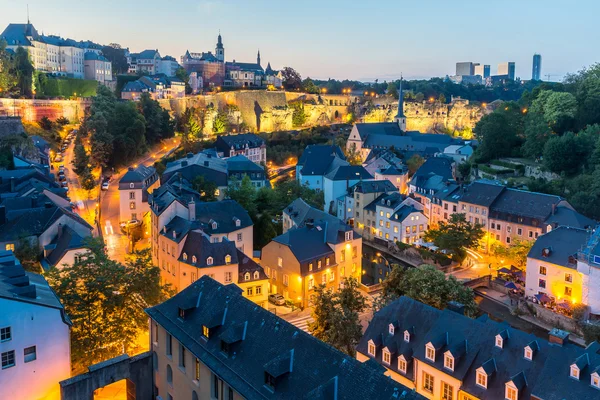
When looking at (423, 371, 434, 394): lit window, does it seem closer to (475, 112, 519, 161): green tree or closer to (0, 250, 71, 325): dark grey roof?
(0, 250, 71, 325): dark grey roof

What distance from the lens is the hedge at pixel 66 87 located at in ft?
206

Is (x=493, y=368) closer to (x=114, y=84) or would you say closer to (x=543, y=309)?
(x=543, y=309)

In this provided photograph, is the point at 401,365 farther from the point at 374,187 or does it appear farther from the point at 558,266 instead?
the point at 374,187

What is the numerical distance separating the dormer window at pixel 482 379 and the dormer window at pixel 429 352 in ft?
5.55

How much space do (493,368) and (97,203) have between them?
111ft

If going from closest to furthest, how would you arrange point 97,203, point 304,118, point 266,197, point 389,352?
point 389,352
point 97,203
point 266,197
point 304,118

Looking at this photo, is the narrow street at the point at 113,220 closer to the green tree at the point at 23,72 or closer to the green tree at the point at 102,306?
the green tree at the point at 102,306

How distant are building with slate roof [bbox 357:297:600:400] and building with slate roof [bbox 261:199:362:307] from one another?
32.7 feet

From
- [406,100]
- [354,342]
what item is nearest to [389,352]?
[354,342]

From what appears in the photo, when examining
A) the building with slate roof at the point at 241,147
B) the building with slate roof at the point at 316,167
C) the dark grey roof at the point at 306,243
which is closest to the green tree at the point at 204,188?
the dark grey roof at the point at 306,243

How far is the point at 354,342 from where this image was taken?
22.2m

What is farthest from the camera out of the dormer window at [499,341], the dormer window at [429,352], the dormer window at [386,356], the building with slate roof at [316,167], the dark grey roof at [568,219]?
the building with slate roof at [316,167]

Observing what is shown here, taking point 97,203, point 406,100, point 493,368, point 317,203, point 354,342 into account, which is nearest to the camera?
point 493,368

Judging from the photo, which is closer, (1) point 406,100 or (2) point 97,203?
(2) point 97,203
